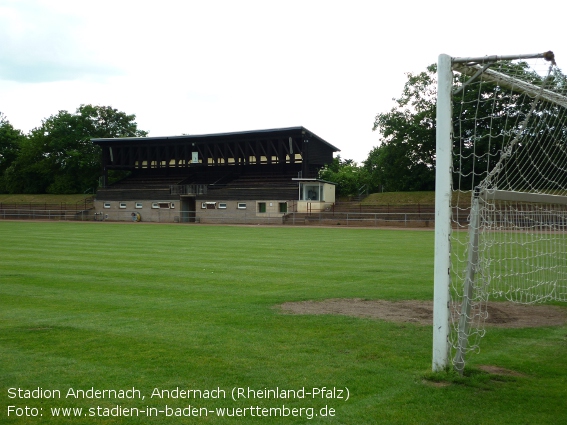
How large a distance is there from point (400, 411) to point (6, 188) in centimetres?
8742

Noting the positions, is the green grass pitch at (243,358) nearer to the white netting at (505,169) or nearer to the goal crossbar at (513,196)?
the white netting at (505,169)

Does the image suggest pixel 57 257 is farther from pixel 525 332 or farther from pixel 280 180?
pixel 280 180

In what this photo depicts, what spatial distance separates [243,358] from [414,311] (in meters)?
4.02

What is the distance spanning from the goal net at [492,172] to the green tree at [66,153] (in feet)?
235

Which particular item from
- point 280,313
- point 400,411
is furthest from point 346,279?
point 400,411

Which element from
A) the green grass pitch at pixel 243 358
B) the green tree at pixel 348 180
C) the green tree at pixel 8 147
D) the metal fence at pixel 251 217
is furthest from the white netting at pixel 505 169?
the green tree at pixel 8 147

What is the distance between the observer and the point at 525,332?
8.48m

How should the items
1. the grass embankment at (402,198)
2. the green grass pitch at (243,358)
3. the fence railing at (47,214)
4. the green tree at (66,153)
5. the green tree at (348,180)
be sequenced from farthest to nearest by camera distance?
the green tree at (66,153) → the green tree at (348,180) → the fence railing at (47,214) → the grass embankment at (402,198) → the green grass pitch at (243,358)

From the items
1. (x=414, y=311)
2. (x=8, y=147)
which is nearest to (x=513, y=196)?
(x=414, y=311)

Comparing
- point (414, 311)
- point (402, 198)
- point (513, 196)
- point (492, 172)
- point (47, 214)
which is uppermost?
point (492, 172)

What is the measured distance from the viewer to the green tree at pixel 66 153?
254 ft

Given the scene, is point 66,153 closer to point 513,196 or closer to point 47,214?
point 47,214

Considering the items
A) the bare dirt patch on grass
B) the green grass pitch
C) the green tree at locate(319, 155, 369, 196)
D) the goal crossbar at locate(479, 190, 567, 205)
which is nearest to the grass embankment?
the green tree at locate(319, 155, 369, 196)

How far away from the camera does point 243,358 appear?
6898 millimetres
